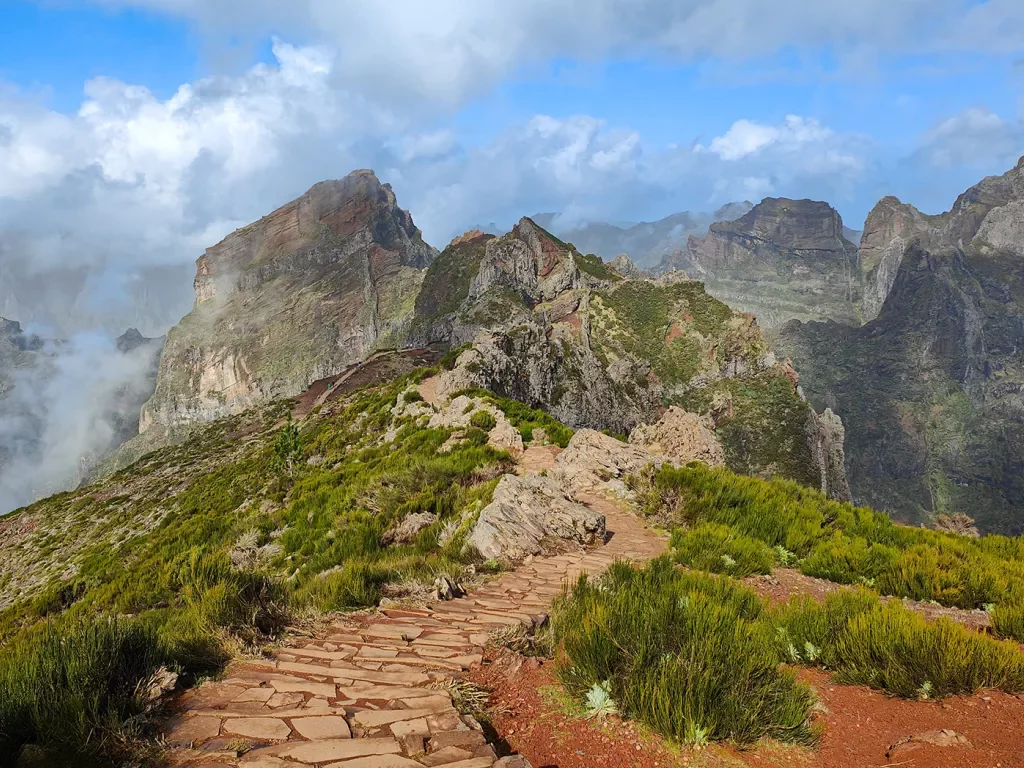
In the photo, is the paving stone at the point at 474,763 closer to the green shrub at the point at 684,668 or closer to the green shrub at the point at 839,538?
the green shrub at the point at 684,668

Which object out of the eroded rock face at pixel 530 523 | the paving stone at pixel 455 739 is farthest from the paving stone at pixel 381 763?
the eroded rock face at pixel 530 523

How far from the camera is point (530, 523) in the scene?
9.77m

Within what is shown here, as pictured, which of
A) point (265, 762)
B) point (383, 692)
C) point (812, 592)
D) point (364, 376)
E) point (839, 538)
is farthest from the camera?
point (364, 376)

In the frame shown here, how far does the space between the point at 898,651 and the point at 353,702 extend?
4.60 m

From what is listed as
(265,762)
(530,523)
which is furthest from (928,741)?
(530,523)

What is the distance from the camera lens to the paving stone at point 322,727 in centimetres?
343

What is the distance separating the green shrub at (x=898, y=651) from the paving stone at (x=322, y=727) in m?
4.05

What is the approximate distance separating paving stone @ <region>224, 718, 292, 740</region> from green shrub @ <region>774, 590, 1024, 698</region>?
4.45 metres

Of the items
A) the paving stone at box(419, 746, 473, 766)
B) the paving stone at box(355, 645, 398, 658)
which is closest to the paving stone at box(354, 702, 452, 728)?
the paving stone at box(419, 746, 473, 766)

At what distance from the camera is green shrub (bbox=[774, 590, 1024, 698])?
4.09m

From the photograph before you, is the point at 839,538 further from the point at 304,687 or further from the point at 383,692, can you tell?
Answer: the point at 304,687

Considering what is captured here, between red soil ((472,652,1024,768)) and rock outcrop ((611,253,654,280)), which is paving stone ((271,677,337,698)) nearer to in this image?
red soil ((472,652,1024,768))

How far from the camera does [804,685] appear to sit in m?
3.90

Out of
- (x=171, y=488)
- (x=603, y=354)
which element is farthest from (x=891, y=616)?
(x=603, y=354)
